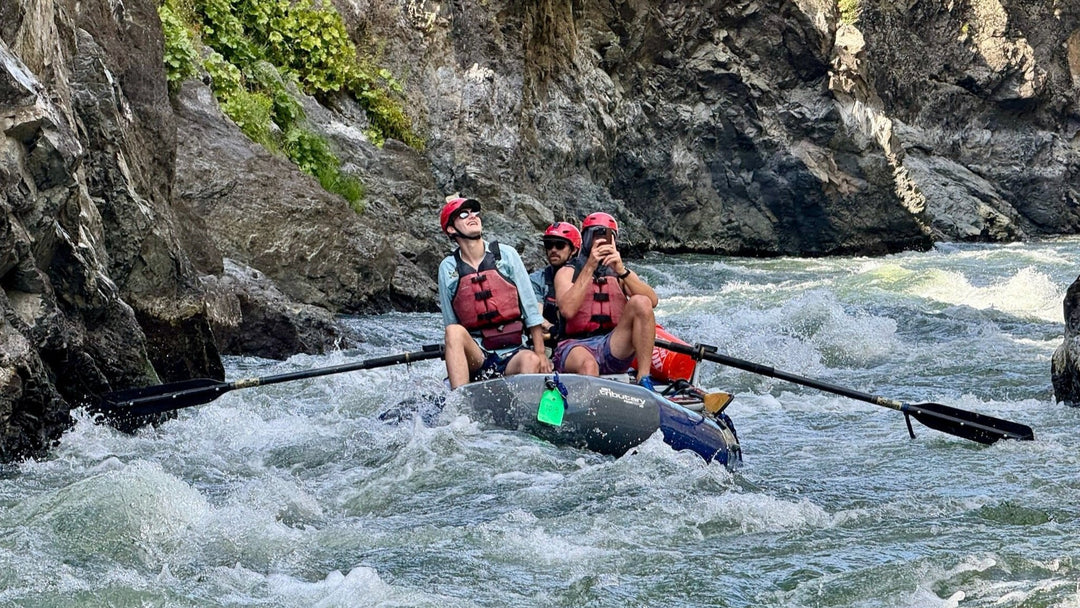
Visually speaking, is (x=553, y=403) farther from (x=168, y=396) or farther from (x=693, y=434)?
(x=168, y=396)

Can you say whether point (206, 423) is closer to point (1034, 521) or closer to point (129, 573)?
point (129, 573)

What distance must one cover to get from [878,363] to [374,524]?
18.0 feet

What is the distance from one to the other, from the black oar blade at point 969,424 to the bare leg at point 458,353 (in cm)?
209

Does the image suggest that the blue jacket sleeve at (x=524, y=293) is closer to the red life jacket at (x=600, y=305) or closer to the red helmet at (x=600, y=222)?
the red life jacket at (x=600, y=305)

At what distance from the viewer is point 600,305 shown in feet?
21.1

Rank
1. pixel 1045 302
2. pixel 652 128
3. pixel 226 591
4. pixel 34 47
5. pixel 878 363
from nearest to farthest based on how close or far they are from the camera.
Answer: pixel 226 591
pixel 34 47
pixel 878 363
pixel 1045 302
pixel 652 128

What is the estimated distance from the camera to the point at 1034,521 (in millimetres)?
4457

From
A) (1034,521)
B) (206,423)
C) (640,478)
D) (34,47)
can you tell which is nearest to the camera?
(1034,521)

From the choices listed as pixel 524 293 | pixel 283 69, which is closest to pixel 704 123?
pixel 283 69

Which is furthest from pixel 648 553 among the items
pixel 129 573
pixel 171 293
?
pixel 171 293

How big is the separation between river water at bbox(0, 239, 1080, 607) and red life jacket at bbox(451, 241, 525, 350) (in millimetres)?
404

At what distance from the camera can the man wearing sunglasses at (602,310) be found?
6102 mm

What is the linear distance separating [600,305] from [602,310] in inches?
1.1

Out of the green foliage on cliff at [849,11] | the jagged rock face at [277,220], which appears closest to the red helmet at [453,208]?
the jagged rock face at [277,220]
